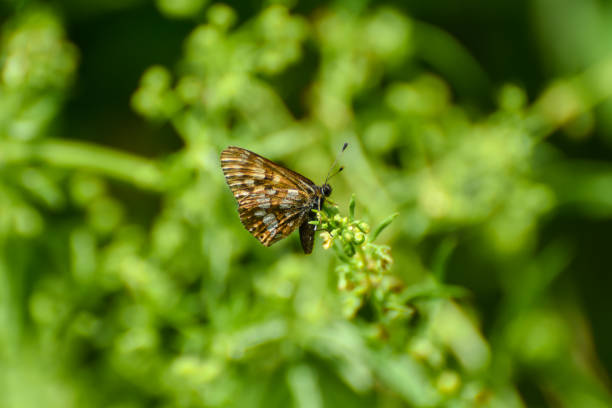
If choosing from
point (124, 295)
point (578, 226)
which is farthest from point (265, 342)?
point (578, 226)

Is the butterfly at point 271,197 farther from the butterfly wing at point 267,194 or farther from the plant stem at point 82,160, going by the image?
the plant stem at point 82,160

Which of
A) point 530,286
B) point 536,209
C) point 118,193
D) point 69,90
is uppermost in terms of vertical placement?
point 69,90

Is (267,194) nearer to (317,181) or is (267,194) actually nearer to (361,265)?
(361,265)

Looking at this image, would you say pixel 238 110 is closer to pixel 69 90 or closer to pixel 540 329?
pixel 69 90

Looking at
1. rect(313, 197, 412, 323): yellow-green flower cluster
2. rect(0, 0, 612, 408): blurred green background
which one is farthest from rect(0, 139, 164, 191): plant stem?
rect(313, 197, 412, 323): yellow-green flower cluster

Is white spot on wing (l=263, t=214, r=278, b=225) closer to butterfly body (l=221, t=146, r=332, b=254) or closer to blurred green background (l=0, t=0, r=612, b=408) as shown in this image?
butterfly body (l=221, t=146, r=332, b=254)

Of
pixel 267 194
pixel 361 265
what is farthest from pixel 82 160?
pixel 361 265

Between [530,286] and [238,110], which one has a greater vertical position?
[238,110]

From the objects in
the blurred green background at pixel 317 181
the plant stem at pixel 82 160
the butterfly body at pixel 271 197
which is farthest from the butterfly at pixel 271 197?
the plant stem at pixel 82 160
